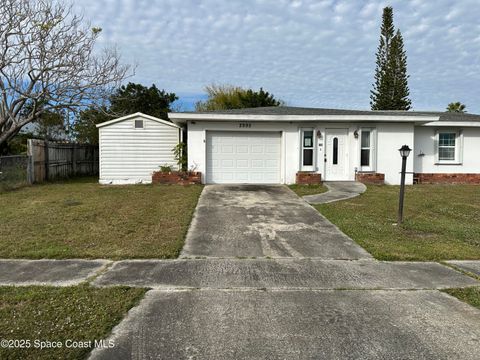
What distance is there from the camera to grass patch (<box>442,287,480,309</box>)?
12.2ft

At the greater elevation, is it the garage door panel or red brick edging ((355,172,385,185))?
the garage door panel

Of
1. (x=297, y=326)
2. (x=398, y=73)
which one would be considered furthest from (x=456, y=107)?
(x=297, y=326)

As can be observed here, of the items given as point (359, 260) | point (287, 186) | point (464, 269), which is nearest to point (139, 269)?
point (359, 260)

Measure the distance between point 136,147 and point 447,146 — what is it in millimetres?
12910

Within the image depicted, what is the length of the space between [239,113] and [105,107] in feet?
32.2

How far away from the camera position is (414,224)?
7.29 m

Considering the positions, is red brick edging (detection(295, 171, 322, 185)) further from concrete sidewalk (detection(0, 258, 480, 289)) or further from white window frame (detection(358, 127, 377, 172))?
concrete sidewalk (detection(0, 258, 480, 289))

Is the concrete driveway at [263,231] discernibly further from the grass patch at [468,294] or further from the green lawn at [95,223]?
the grass patch at [468,294]

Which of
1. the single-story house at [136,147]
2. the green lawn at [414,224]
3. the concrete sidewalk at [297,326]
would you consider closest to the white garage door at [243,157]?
the single-story house at [136,147]

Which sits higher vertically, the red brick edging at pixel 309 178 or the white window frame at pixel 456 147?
the white window frame at pixel 456 147

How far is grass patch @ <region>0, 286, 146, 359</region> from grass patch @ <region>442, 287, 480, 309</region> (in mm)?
3394

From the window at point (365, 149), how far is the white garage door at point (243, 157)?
10.4 feet

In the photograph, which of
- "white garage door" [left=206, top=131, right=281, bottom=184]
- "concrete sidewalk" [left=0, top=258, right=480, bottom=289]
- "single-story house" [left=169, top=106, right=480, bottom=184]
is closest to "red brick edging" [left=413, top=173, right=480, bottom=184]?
"single-story house" [left=169, top=106, right=480, bottom=184]

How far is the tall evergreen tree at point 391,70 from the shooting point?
31.0 metres
